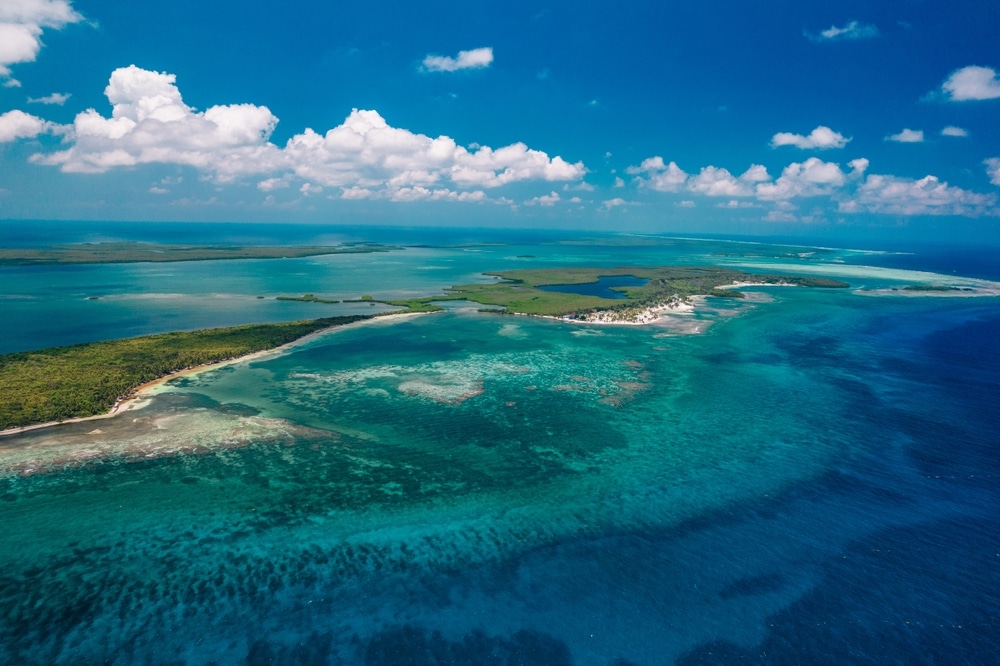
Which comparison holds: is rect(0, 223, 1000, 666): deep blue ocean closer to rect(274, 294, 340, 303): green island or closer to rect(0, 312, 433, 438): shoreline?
rect(0, 312, 433, 438): shoreline

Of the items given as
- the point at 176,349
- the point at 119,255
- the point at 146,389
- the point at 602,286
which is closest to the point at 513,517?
the point at 146,389

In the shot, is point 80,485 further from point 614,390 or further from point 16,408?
point 614,390

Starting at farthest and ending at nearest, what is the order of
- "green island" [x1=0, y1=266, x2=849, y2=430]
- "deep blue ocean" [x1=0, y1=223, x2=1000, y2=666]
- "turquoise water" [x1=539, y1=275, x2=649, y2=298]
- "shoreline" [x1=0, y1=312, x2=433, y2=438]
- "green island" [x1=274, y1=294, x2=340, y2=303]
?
"turquoise water" [x1=539, y1=275, x2=649, y2=298], "green island" [x1=274, y1=294, x2=340, y2=303], "green island" [x1=0, y1=266, x2=849, y2=430], "shoreline" [x1=0, y1=312, x2=433, y2=438], "deep blue ocean" [x1=0, y1=223, x2=1000, y2=666]

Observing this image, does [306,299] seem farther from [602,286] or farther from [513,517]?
[513,517]

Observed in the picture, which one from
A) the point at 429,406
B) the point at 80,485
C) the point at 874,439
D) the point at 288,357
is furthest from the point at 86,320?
the point at 874,439

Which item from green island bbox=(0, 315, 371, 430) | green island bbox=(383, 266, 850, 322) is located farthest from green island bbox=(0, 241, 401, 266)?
green island bbox=(0, 315, 371, 430)

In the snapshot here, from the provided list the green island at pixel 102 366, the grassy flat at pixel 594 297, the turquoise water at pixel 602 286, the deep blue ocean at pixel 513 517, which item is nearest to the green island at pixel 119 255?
the grassy flat at pixel 594 297
